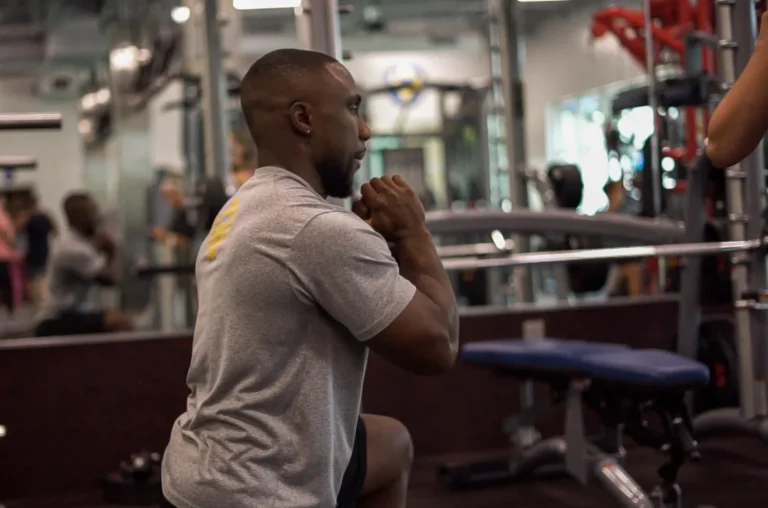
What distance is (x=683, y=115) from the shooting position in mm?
5535

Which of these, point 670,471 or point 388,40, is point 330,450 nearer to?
point 670,471

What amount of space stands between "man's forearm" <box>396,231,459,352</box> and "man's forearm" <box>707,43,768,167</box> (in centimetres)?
44

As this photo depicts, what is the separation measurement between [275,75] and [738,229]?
207 cm

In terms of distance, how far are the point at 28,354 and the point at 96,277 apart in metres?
1.81

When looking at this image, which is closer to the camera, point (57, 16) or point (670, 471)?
point (670, 471)

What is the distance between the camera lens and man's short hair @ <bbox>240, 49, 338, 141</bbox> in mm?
1530

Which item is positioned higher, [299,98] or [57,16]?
[57,16]

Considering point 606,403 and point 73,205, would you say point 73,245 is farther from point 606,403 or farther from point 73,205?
point 606,403

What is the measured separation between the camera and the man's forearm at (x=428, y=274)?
4.86 feet

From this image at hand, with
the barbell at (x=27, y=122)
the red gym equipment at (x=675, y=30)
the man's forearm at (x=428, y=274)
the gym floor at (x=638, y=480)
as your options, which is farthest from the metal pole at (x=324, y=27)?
the red gym equipment at (x=675, y=30)

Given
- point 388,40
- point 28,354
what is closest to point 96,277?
point 28,354

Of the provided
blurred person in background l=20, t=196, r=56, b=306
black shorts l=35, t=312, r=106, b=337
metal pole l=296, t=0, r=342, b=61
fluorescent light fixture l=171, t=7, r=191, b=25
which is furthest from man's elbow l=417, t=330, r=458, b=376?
blurred person in background l=20, t=196, r=56, b=306

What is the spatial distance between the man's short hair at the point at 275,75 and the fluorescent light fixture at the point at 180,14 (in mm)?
4839

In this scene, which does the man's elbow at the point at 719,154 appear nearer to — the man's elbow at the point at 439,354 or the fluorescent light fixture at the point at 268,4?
the man's elbow at the point at 439,354
